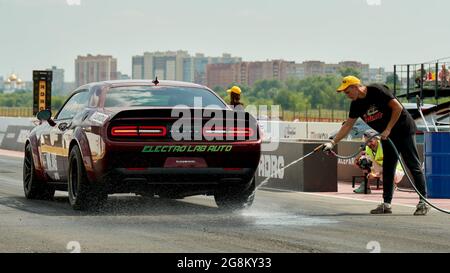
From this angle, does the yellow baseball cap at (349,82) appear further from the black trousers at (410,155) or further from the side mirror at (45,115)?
the side mirror at (45,115)

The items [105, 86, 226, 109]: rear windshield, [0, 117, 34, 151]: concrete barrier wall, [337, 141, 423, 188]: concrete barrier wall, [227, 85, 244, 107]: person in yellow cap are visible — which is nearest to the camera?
[105, 86, 226, 109]: rear windshield

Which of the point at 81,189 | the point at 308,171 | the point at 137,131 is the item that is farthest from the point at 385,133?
the point at 308,171

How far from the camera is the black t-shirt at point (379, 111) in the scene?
13109 millimetres

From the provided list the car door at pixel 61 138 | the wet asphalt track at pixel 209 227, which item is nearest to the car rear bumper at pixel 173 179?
the wet asphalt track at pixel 209 227

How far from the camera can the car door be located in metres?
13.5

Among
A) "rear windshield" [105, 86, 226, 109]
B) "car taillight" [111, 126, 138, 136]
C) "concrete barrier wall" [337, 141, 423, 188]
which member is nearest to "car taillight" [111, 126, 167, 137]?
"car taillight" [111, 126, 138, 136]

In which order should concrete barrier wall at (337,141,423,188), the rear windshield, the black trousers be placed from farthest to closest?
concrete barrier wall at (337,141,423,188) → the black trousers → the rear windshield

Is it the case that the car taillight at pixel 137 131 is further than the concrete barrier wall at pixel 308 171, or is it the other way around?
the concrete barrier wall at pixel 308 171

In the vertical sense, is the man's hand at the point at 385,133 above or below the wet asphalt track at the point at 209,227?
above

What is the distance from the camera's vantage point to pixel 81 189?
41.5ft

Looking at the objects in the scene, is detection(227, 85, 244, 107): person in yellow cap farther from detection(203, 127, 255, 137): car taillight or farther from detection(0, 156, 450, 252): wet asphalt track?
detection(203, 127, 255, 137): car taillight

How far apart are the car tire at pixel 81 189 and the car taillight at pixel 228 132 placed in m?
1.40
